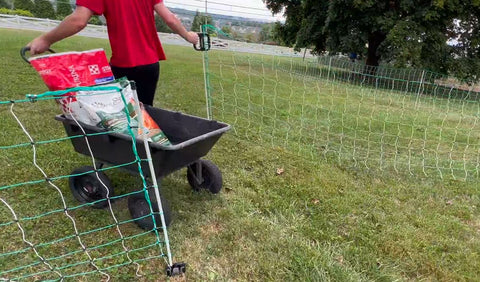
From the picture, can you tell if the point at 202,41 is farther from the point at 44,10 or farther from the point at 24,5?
the point at 24,5

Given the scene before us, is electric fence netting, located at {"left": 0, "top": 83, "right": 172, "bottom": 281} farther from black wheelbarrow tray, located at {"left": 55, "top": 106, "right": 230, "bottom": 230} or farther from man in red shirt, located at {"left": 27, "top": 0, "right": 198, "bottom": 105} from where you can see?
man in red shirt, located at {"left": 27, "top": 0, "right": 198, "bottom": 105}

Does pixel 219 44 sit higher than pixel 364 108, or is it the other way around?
pixel 219 44

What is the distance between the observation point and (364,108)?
22.3 ft

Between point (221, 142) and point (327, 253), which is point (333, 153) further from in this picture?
point (327, 253)

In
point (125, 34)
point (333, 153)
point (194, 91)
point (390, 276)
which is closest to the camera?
point (390, 276)

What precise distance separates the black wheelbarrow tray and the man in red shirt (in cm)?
30

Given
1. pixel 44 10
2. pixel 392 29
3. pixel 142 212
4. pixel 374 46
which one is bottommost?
pixel 142 212

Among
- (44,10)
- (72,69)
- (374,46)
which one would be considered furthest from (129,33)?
(44,10)

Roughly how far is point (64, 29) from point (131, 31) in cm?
44

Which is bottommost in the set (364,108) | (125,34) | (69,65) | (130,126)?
(364,108)

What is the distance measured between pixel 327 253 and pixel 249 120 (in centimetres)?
289

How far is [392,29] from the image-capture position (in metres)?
12.3

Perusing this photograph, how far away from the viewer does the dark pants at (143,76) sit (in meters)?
2.51

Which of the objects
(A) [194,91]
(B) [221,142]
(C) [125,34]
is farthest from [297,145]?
(A) [194,91]
